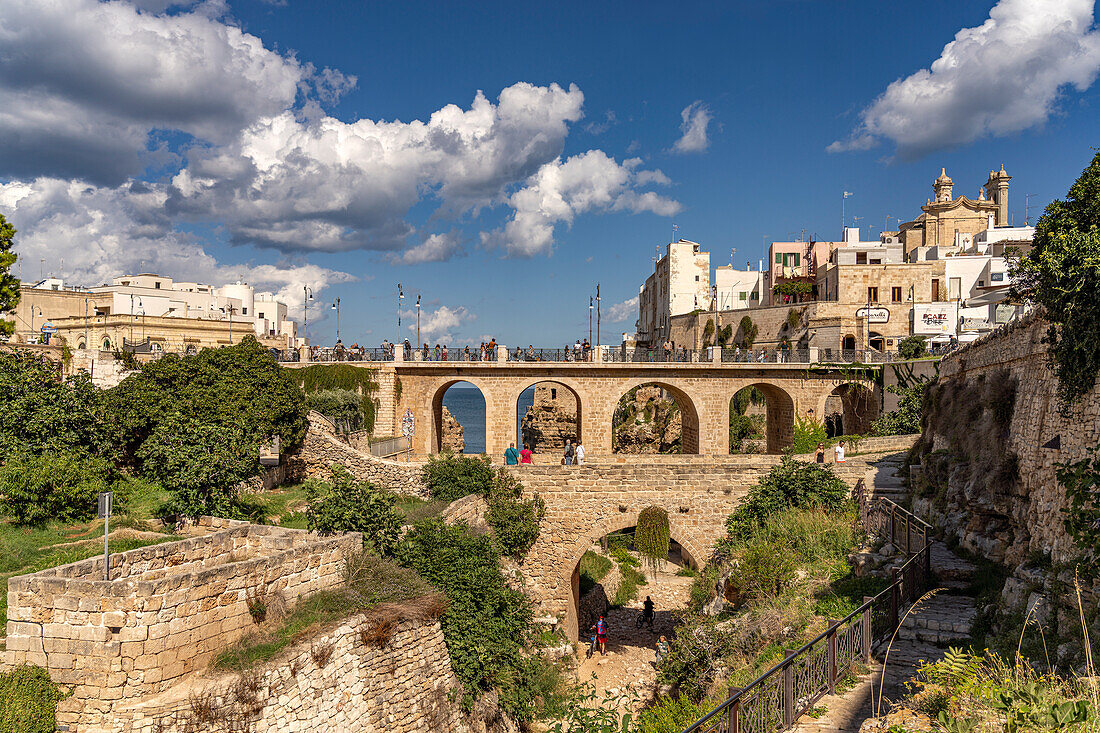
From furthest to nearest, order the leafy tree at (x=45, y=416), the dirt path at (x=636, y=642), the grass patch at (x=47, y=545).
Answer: the dirt path at (x=636, y=642) < the leafy tree at (x=45, y=416) < the grass patch at (x=47, y=545)

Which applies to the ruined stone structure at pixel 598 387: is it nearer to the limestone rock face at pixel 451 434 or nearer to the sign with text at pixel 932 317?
the sign with text at pixel 932 317

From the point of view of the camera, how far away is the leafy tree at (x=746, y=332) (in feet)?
139

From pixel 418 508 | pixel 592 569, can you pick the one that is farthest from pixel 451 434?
pixel 418 508

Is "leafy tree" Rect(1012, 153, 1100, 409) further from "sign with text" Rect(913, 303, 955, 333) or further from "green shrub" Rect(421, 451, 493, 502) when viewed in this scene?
"sign with text" Rect(913, 303, 955, 333)

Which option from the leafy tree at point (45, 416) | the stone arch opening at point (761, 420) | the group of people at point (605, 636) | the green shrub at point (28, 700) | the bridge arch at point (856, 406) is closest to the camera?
the green shrub at point (28, 700)

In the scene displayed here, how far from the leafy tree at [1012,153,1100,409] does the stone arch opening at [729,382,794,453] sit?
65.3 feet

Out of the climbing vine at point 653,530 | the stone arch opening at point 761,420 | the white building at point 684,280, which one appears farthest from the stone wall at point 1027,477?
the white building at point 684,280

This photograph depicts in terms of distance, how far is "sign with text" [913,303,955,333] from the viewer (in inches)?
1307

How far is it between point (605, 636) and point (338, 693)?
9754mm

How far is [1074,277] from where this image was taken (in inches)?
333

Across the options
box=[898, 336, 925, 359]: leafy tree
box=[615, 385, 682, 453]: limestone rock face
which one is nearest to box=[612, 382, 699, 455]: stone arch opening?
box=[615, 385, 682, 453]: limestone rock face

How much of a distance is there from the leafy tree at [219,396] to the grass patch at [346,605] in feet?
24.4

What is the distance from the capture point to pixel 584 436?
2839cm

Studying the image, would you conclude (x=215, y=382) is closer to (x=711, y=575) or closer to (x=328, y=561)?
(x=328, y=561)
